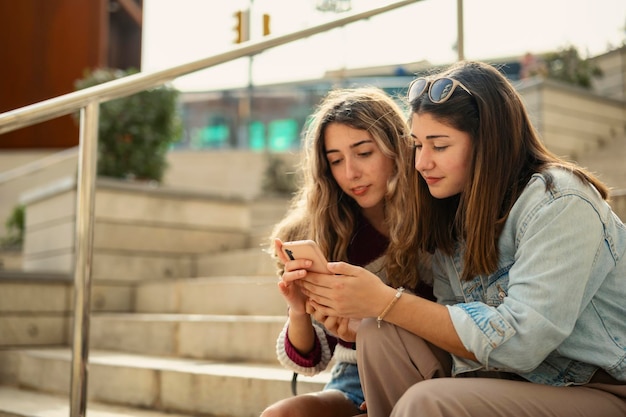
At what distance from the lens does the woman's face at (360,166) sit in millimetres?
1722

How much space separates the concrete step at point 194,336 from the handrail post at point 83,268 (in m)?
0.74

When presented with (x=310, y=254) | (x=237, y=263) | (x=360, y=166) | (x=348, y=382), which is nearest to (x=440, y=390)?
(x=310, y=254)

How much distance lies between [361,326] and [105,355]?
1.88 meters

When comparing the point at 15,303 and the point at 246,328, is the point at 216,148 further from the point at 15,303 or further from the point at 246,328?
the point at 246,328

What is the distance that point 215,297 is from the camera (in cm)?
310

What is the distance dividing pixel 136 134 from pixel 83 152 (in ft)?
8.02

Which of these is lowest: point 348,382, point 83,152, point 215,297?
point 348,382

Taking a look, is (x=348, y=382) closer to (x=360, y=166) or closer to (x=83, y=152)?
(x=360, y=166)

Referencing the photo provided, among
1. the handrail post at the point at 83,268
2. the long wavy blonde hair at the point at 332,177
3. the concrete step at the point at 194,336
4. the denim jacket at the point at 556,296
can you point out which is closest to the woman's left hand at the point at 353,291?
the denim jacket at the point at 556,296

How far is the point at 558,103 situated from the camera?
18.5 ft

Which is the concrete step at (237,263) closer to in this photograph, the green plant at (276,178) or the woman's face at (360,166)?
the woman's face at (360,166)

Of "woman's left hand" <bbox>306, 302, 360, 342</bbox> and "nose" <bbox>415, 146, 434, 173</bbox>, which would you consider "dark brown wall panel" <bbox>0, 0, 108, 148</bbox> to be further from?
"nose" <bbox>415, 146, 434, 173</bbox>

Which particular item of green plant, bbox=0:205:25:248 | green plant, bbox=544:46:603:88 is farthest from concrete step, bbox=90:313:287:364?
green plant, bbox=544:46:603:88

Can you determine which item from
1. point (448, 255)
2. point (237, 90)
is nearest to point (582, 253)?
point (448, 255)
